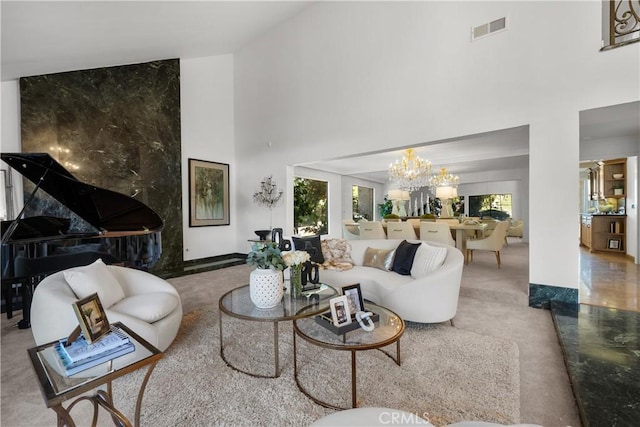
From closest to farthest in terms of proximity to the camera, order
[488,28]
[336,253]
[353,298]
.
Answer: [353,298]
[488,28]
[336,253]

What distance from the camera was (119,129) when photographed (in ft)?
17.7

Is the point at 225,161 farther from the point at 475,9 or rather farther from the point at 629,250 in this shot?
the point at 629,250

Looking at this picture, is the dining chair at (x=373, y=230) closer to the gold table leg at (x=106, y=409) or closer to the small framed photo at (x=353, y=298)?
the small framed photo at (x=353, y=298)

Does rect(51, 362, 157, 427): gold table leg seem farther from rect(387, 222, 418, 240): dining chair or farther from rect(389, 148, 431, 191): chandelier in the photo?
rect(389, 148, 431, 191): chandelier

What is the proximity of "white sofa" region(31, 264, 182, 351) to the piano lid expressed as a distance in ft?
3.36

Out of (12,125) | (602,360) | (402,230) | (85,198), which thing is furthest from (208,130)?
(602,360)

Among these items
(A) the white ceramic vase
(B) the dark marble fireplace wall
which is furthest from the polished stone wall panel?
(B) the dark marble fireplace wall

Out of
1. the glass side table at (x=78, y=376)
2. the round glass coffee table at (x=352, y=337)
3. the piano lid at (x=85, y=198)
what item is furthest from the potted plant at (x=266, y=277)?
the piano lid at (x=85, y=198)

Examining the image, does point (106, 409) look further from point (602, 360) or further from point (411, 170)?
point (411, 170)

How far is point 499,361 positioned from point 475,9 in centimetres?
424

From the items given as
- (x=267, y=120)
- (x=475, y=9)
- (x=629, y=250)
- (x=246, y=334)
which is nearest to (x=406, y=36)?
(x=475, y=9)

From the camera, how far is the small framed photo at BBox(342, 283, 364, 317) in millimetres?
2178

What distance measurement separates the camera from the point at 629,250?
247 inches

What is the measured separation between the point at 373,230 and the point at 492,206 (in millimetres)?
7374
